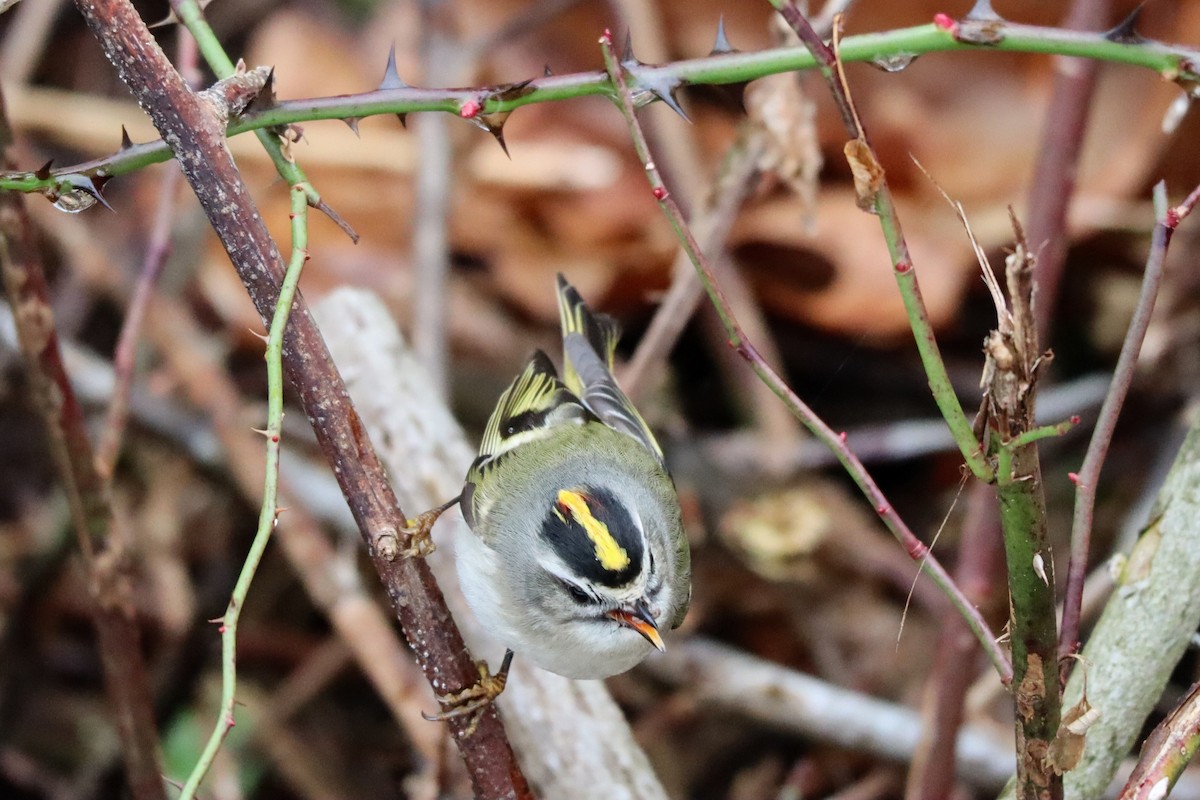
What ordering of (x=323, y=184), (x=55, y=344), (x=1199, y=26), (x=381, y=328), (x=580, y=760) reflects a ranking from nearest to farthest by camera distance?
(x=55, y=344) → (x=580, y=760) → (x=381, y=328) → (x=1199, y=26) → (x=323, y=184)

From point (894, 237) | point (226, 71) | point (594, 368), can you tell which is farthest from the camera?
point (594, 368)

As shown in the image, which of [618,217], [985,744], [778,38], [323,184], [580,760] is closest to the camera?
[580,760]

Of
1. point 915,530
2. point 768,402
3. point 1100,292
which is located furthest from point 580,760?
point 1100,292

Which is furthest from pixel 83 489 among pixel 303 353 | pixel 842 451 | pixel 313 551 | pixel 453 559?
pixel 842 451

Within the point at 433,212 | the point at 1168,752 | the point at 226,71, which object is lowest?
the point at 1168,752

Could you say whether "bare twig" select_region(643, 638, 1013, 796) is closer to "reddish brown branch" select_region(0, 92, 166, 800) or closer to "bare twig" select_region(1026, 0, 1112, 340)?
"bare twig" select_region(1026, 0, 1112, 340)

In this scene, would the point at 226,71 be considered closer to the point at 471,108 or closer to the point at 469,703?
the point at 471,108

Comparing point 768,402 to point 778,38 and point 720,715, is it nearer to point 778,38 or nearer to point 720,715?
point 720,715

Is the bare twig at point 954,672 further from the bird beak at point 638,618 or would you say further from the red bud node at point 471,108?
the red bud node at point 471,108
